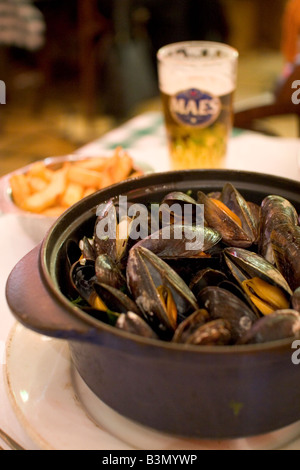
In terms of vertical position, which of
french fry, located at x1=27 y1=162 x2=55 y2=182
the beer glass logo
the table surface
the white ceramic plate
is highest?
the beer glass logo

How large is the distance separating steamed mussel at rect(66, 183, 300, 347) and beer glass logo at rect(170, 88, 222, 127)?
37cm


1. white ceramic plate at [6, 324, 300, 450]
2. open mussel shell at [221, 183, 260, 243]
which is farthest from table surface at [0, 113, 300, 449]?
open mussel shell at [221, 183, 260, 243]

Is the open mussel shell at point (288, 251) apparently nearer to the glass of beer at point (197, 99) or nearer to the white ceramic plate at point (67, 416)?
the white ceramic plate at point (67, 416)

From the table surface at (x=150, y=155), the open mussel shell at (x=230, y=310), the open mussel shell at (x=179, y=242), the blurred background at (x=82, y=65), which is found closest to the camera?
the open mussel shell at (x=230, y=310)

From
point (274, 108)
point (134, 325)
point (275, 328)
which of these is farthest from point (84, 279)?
point (274, 108)

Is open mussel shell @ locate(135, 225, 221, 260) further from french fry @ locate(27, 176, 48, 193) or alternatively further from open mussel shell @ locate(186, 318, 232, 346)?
french fry @ locate(27, 176, 48, 193)

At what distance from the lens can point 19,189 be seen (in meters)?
0.98

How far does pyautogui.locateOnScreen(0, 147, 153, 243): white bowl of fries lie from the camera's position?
941mm

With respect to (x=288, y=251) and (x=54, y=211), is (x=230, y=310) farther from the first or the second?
(x=54, y=211)

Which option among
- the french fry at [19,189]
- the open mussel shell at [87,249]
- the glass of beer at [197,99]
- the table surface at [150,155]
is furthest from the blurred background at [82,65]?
the open mussel shell at [87,249]

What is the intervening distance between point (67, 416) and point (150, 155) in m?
0.89

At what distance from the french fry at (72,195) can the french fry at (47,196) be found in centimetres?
1

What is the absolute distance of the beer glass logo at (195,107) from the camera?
1088 mm
